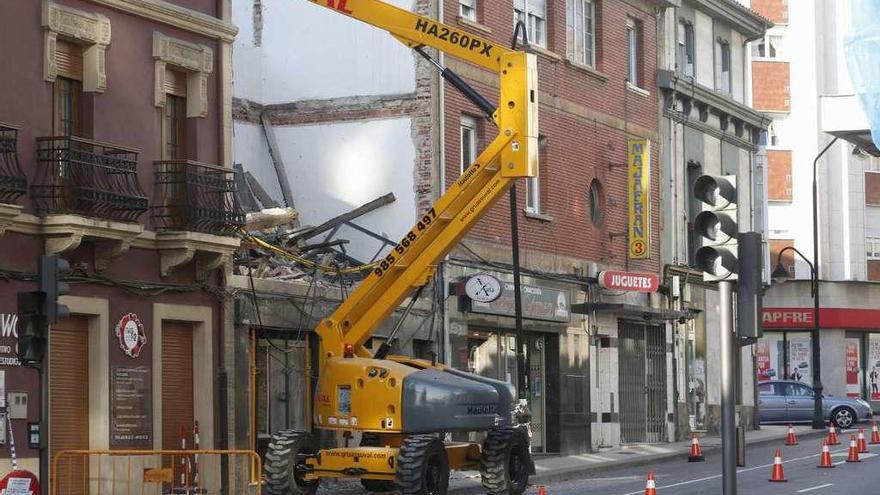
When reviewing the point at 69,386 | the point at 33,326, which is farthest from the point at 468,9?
the point at 33,326

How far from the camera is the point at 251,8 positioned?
34.4 m

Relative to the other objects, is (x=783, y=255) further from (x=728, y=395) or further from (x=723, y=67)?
(x=728, y=395)

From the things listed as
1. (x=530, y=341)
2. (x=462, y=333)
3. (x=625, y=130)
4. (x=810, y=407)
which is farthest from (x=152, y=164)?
(x=810, y=407)

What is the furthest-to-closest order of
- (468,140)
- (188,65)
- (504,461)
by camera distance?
(468,140) → (188,65) → (504,461)

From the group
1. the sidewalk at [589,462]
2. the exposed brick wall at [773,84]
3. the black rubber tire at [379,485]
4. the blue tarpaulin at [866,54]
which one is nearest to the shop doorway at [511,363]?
the sidewalk at [589,462]

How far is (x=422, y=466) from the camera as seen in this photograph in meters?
22.3

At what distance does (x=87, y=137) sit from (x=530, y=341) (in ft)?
47.1

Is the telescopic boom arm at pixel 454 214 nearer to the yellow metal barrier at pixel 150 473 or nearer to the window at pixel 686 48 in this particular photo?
the yellow metal barrier at pixel 150 473

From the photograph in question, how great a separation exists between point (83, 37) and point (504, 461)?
7.95 m

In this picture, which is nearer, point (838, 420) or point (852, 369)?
point (838, 420)

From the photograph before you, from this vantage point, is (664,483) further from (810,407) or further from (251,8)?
(810,407)

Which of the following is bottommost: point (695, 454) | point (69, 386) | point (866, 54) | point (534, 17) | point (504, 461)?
point (695, 454)

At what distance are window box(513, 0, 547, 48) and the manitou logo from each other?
1582 cm

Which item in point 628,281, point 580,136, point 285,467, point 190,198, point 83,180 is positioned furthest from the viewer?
point 628,281
